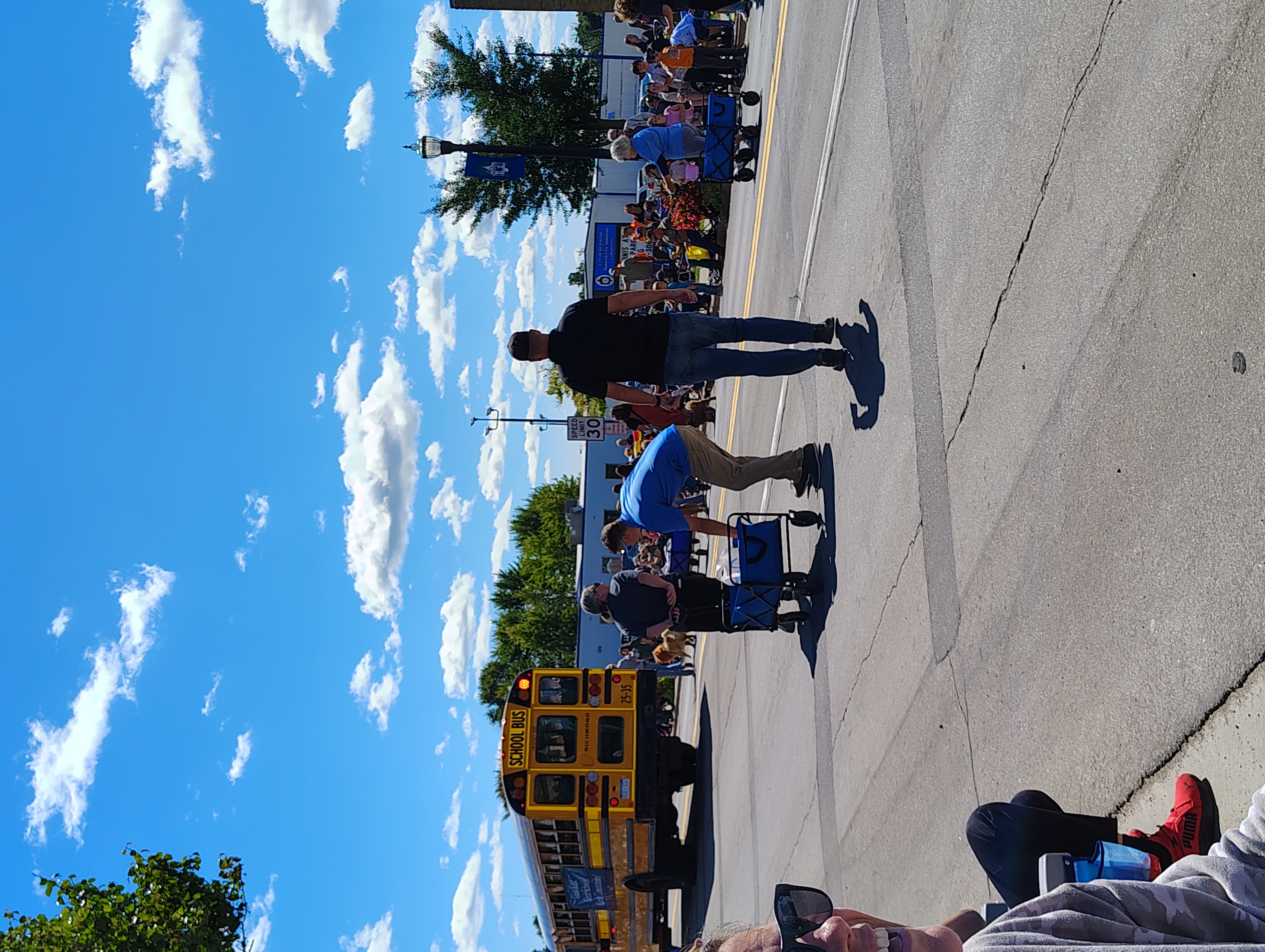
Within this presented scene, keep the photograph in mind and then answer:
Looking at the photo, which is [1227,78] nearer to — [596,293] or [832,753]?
[832,753]

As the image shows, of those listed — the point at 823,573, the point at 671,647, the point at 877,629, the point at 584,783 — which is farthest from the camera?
the point at 671,647

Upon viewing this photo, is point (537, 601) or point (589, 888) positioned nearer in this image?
point (589, 888)

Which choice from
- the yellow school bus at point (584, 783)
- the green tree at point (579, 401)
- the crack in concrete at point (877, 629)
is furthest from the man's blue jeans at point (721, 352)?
the green tree at point (579, 401)

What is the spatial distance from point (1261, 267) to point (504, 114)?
3179 cm

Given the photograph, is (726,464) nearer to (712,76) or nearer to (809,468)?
(809,468)

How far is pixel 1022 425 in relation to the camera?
210 inches

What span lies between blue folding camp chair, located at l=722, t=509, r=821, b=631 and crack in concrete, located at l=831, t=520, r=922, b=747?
1.38m

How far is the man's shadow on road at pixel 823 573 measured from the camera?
866 cm

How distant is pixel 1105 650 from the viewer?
454 centimetres

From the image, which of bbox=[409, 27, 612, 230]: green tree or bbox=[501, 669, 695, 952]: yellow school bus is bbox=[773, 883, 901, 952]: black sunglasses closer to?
bbox=[501, 669, 695, 952]: yellow school bus

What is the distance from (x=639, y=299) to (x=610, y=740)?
23.4 feet

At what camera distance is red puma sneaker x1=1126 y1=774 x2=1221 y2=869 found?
12.9 ft

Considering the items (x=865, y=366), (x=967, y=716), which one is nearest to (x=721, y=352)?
(x=865, y=366)

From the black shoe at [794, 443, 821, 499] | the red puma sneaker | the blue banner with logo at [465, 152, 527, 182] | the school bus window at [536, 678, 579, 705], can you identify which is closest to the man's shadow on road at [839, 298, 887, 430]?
the black shoe at [794, 443, 821, 499]
